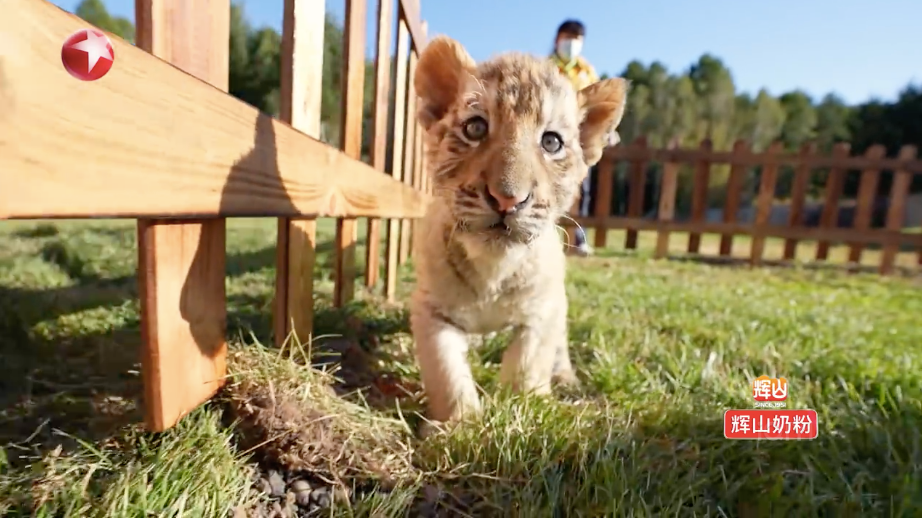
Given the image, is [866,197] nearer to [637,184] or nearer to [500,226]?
[637,184]

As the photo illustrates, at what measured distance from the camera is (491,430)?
176cm

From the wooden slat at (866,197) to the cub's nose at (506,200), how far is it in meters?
9.38

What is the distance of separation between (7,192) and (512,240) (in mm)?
1323

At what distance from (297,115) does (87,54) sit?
1.21 metres

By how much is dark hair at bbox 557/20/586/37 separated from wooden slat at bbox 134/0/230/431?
524 centimetres

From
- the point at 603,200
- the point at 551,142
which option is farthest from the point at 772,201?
the point at 551,142

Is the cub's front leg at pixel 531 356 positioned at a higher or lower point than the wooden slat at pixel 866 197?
lower

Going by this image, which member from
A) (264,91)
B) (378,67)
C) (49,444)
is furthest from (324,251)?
(49,444)

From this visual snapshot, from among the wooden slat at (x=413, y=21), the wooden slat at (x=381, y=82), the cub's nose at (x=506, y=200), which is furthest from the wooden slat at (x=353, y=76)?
the wooden slat at (x=413, y=21)

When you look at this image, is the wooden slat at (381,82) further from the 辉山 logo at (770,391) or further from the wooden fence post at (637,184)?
the wooden fence post at (637,184)

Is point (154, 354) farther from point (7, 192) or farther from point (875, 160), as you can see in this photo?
point (875, 160)

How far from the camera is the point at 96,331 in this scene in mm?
2609

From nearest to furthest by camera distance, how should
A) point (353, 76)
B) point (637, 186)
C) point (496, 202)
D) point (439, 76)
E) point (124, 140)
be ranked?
point (124, 140) < point (496, 202) < point (439, 76) < point (353, 76) < point (637, 186)

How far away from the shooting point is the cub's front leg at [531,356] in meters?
2.25
